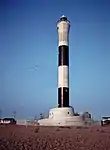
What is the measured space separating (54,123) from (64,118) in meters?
0.53

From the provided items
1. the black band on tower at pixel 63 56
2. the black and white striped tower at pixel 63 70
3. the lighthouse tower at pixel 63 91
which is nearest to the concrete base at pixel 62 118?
the lighthouse tower at pixel 63 91

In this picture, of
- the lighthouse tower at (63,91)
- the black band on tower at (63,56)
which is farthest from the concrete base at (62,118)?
the black band on tower at (63,56)

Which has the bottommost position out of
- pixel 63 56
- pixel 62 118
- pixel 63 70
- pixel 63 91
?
pixel 62 118

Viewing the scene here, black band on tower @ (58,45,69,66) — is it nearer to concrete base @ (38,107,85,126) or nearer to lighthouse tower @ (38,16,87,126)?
lighthouse tower @ (38,16,87,126)

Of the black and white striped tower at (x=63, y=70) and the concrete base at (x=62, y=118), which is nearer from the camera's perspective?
the black and white striped tower at (x=63, y=70)

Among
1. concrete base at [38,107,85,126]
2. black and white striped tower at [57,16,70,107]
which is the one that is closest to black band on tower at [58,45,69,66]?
black and white striped tower at [57,16,70,107]

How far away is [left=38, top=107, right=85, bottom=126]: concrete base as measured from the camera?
1314 cm

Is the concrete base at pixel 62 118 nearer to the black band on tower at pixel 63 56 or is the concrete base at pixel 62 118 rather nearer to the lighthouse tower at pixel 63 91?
the lighthouse tower at pixel 63 91

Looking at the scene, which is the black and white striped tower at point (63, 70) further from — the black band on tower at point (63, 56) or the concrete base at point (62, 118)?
the concrete base at point (62, 118)

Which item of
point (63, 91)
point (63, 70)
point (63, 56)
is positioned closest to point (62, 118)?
point (63, 91)

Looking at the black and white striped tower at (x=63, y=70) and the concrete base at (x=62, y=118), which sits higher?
the black and white striped tower at (x=63, y=70)

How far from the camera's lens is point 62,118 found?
43.8 ft

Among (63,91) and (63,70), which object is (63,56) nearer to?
(63,70)

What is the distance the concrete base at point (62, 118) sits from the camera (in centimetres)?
1314
